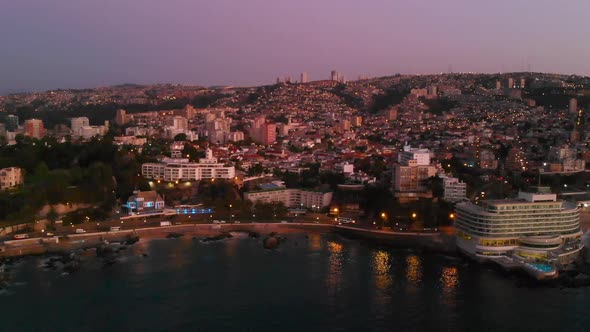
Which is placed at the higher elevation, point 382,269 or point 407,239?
point 407,239

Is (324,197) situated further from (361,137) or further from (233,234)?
(361,137)

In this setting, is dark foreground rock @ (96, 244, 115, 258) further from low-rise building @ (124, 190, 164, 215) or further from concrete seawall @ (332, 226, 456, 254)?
concrete seawall @ (332, 226, 456, 254)

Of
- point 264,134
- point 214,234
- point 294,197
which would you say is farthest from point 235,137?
point 214,234

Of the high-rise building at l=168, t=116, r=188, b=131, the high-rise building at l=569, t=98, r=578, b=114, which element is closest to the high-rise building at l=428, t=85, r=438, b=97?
the high-rise building at l=569, t=98, r=578, b=114

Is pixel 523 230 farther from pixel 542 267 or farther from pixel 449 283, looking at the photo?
pixel 449 283

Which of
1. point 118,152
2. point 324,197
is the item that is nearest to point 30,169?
point 118,152

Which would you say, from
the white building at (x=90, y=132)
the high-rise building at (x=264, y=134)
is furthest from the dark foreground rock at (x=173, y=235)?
the high-rise building at (x=264, y=134)
